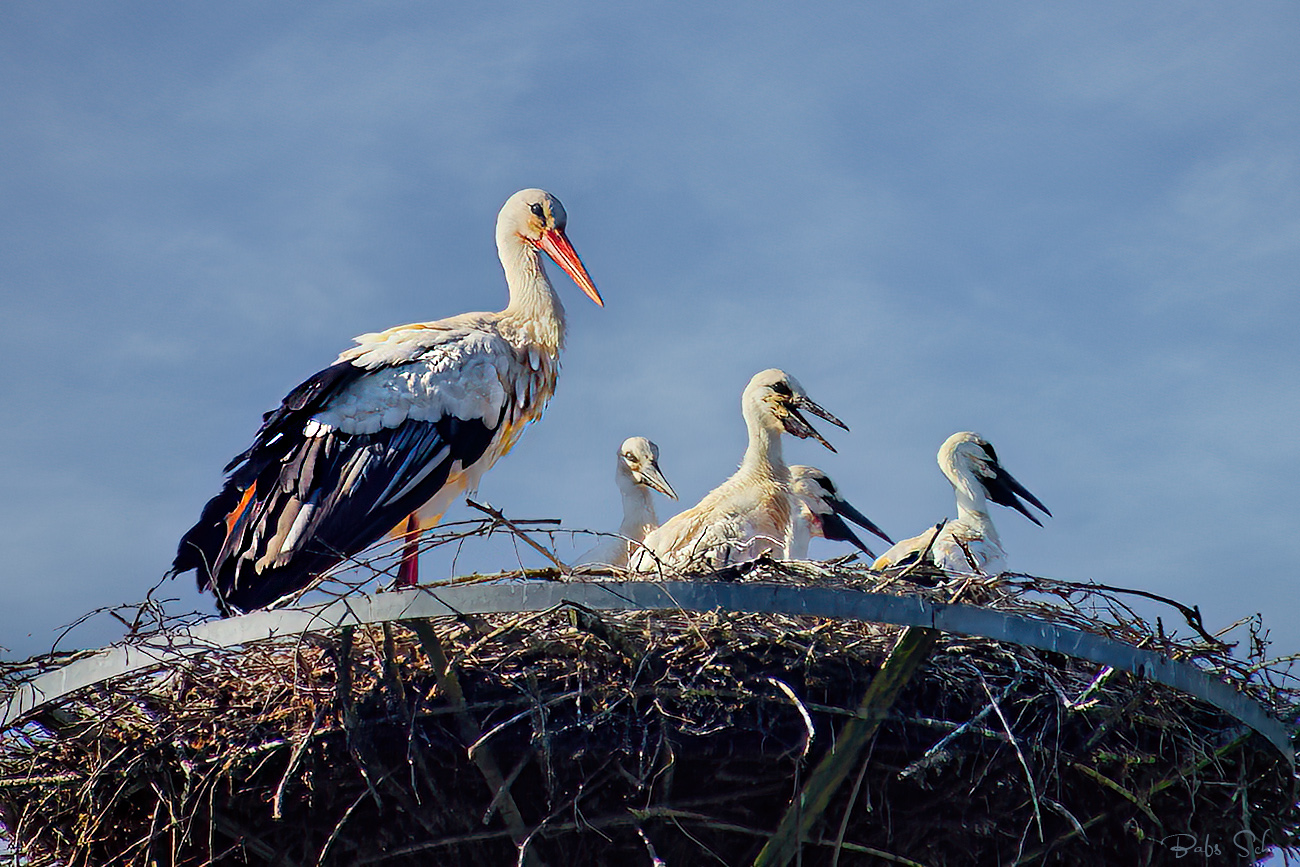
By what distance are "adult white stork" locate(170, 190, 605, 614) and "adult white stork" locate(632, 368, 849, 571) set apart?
2.61ft

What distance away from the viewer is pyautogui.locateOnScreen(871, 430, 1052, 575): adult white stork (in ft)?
25.6

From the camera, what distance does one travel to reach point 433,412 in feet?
19.1

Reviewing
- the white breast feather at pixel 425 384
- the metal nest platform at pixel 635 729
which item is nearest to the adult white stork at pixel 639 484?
the white breast feather at pixel 425 384

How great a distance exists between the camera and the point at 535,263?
6.82 meters

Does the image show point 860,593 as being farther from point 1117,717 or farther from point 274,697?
point 274,697

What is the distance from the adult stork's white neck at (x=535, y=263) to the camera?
21.4 feet

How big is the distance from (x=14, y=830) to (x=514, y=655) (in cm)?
153

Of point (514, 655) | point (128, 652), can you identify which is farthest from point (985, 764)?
point (128, 652)

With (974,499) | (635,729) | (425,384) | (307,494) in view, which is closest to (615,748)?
(635,729)
